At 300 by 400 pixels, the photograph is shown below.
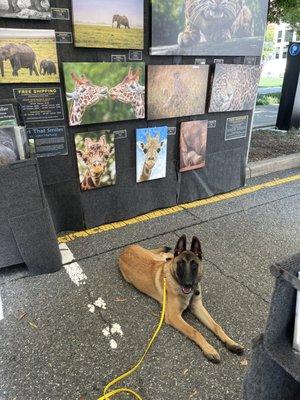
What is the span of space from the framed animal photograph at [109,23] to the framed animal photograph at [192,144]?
1283mm

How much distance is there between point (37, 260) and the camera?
10.5ft

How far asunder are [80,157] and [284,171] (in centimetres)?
433

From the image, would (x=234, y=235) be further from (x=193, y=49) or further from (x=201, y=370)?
(x=193, y=49)

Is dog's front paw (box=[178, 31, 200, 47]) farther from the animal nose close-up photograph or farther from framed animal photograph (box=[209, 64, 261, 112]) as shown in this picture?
framed animal photograph (box=[209, 64, 261, 112])

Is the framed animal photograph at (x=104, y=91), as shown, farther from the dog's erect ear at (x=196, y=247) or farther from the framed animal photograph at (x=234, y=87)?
the dog's erect ear at (x=196, y=247)

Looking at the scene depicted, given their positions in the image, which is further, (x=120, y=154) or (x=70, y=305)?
(x=120, y=154)

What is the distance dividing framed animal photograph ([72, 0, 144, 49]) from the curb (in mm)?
3249

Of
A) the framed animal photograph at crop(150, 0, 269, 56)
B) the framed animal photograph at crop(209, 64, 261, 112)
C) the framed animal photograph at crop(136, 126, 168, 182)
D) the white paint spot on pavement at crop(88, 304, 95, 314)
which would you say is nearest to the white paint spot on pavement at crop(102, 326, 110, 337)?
the white paint spot on pavement at crop(88, 304, 95, 314)

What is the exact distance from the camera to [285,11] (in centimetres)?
640

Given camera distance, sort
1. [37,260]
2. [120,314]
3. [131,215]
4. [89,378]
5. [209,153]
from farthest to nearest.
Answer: [209,153]
[131,215]
[37,260]
[120,314]
[89,378]

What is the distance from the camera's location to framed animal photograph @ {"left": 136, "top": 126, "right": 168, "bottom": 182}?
4.12 m

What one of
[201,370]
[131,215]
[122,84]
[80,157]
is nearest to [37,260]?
[80,157]

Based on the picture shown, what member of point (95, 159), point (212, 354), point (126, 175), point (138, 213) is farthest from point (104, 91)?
point (212, 354)

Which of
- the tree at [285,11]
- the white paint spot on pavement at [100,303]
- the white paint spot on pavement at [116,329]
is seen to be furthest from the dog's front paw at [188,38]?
the tree at [285,11]
